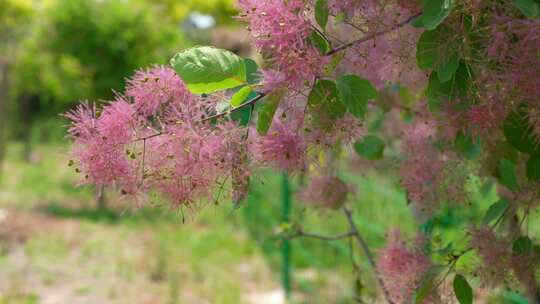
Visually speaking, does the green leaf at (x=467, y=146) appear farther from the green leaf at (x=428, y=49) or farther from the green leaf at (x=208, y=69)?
the green leaf at (x=208, y=69)

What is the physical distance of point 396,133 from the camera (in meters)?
1.80

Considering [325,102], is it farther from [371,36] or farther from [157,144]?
[157,144]

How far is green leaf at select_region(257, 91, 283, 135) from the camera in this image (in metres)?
0.92

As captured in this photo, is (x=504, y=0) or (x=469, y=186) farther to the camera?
(x=469, y=186)

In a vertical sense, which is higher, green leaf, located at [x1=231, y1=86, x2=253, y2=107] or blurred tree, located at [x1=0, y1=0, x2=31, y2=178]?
blurred tree, located at [x1=0, y1=0, x2=31, y2=178]

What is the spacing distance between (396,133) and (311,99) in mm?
886

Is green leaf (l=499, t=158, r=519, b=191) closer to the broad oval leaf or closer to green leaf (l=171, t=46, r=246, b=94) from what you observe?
the broad oval leaf

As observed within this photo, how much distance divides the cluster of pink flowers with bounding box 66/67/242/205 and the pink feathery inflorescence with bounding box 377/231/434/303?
0.42 meters

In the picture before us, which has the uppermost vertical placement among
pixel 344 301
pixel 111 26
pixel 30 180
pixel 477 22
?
pixel 111 26

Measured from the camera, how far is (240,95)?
3.07 feet

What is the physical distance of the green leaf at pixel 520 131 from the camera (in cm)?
99

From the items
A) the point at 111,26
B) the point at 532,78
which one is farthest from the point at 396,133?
the point at 111,26

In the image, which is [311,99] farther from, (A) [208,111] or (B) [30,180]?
(B) [30,180]

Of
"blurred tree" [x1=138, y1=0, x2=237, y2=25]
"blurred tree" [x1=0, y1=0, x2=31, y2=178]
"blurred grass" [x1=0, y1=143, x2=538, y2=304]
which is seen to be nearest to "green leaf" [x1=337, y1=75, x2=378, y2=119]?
"blurred grass" [x1=0, y1=143, x2=538, y2=304]
